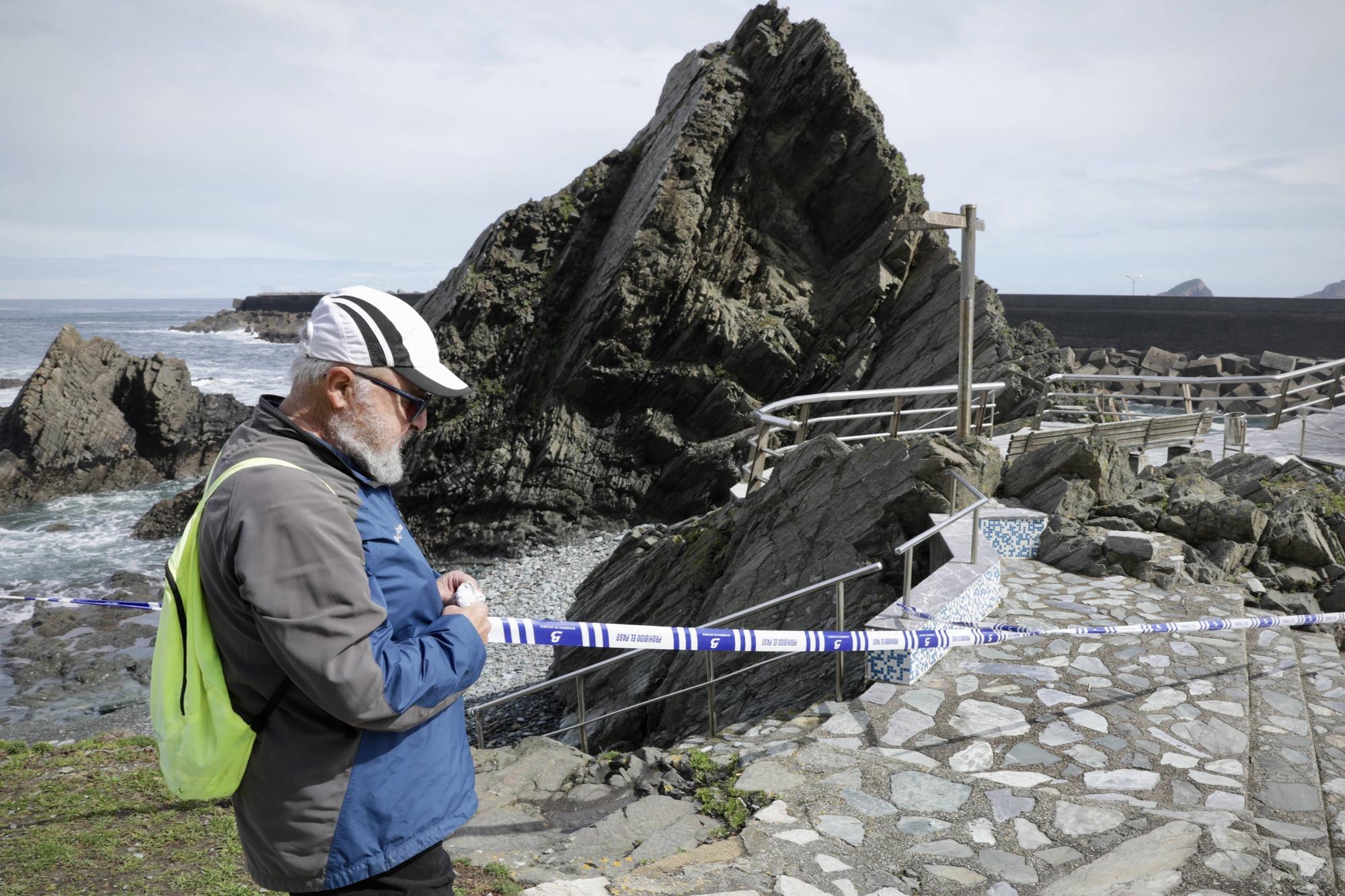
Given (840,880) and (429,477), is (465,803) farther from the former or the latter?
(429,477)

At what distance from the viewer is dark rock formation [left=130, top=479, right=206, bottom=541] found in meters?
24.5

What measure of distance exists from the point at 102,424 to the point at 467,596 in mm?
35614

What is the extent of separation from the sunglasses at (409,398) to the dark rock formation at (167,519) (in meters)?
25.1

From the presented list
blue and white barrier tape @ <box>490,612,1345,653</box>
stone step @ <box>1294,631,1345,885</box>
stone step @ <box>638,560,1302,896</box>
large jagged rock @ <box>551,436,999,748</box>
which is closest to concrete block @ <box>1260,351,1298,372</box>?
large jagged rock @ <box>551,436,999,748</box>

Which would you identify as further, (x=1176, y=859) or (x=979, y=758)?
(x=979, y=758)

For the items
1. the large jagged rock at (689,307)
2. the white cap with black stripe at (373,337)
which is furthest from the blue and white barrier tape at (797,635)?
the large jagged rock at (689,307)

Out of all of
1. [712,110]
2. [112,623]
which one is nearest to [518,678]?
[112,623]

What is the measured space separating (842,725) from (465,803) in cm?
330

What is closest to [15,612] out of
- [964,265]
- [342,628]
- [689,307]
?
[689,307]

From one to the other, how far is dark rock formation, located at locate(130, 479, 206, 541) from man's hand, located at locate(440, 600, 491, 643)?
25.1m

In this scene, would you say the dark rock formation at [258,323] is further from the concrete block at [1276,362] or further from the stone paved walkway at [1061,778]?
the stone paved walkway at [1061,778]

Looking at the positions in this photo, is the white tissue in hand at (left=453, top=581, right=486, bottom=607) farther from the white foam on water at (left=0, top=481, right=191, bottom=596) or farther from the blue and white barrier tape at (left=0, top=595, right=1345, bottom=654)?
the white foam on water at (left=0, top=481, right=191, bottom=596)

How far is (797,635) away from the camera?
15.2 ft

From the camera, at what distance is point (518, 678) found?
43.5 feet
